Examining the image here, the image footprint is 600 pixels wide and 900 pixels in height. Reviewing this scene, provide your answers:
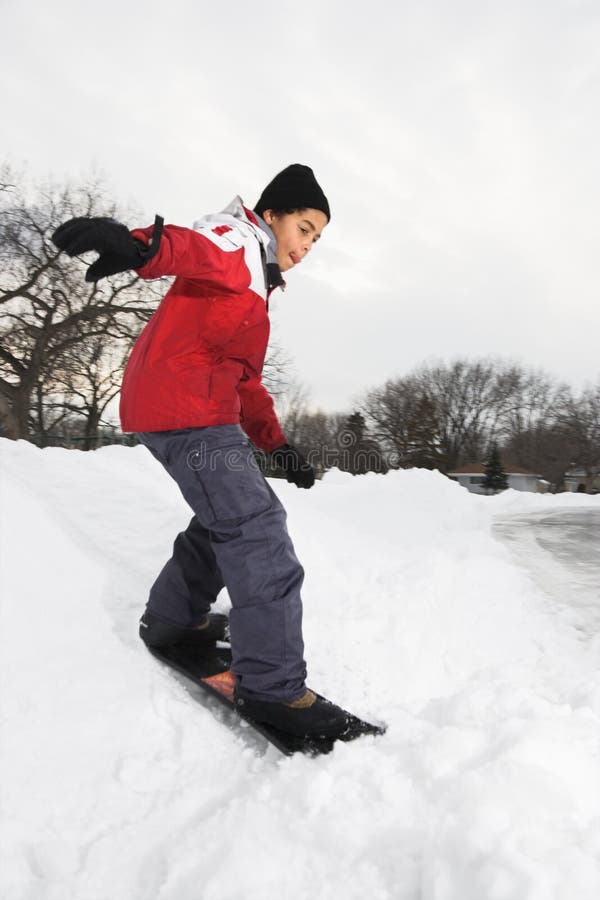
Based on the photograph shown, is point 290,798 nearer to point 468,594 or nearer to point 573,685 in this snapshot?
point 573,685

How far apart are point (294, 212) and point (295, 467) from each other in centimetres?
95

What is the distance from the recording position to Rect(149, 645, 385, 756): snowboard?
1.68 m

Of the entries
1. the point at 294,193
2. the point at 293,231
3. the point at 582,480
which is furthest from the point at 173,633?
the point at 582,480

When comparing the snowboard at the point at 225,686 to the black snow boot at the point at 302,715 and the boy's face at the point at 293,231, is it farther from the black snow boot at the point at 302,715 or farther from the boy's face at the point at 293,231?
the boy's face at the point at 293,231

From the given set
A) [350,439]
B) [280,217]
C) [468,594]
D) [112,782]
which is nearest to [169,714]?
[112,782]

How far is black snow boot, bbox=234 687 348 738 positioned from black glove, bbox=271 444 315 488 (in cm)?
80

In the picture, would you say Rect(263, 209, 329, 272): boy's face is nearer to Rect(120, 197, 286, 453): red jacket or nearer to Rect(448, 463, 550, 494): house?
Rect(120, 197, 286, 453): red jacket

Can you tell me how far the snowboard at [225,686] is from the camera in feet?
5.52

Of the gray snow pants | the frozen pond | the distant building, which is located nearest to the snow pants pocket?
the gray snow pants

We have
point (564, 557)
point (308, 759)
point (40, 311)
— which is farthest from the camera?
point (40, 311)

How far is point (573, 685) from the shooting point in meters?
2.18

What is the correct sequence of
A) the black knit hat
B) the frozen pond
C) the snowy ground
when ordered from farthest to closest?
the frozen pond < the black knit hat < the snowy ground

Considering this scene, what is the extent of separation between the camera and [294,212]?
2.06 m

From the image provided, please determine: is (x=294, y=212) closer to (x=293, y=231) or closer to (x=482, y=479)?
(x=293, y=231)
